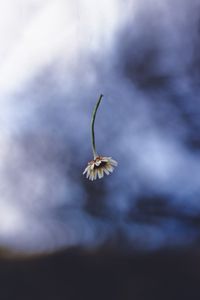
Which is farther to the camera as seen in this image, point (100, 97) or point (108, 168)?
point (108, 168)

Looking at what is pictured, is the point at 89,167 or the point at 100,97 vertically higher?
the point at 89,167

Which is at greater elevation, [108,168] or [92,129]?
[108,168]

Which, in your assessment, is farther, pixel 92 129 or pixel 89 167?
pixel 89 167

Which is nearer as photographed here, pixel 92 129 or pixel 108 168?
pixel 92 129

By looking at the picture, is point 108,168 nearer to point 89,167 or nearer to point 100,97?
point 89,167

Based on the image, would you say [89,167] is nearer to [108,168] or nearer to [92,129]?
[108,168]

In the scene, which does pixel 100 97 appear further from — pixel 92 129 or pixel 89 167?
pixel 89 167

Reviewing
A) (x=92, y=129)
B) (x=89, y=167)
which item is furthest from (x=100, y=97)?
(x=89, y=167)

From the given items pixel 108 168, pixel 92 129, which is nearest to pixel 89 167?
pixel 108 168
